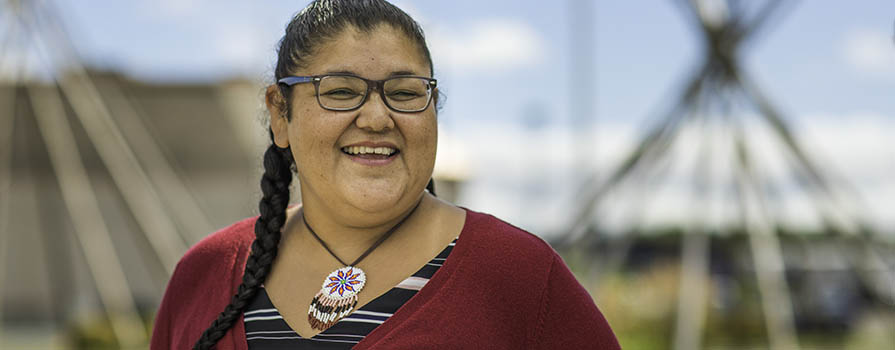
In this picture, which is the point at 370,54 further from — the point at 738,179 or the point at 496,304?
the point at 738,179

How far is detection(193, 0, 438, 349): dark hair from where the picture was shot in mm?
1326

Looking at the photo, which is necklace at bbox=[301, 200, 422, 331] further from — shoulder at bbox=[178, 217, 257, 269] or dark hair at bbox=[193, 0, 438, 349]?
shoulder at bbox=[178, 217, 257, 269]

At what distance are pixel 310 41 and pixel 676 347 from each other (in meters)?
5.97

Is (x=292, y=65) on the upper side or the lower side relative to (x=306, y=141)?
upper

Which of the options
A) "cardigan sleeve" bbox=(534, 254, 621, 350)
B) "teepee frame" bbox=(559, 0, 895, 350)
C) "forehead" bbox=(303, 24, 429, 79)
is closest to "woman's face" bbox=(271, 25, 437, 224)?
"forehead" bbox=(303, 24, 429, 79)

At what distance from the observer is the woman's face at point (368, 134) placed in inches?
50.6

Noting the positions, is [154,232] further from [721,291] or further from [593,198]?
[721,291]

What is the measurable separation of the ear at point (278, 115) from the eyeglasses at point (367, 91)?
130mm

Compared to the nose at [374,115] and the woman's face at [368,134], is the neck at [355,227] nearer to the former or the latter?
the woman's face at [368,134]

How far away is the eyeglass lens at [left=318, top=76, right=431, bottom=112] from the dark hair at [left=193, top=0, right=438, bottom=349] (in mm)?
67

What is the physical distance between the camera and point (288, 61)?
1.39 metres

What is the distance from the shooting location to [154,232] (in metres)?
8.57

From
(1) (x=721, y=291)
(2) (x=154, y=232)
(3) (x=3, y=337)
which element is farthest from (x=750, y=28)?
(3) (x=3, y=337)

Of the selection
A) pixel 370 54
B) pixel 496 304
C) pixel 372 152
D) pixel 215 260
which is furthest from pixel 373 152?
pixel 215 260
